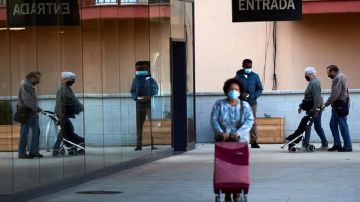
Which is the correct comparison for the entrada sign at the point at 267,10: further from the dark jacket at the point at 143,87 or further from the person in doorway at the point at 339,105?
the dark jacket at the point at 143,87

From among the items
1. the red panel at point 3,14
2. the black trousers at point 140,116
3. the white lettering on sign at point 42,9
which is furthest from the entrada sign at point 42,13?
the black trousers at point 140,116

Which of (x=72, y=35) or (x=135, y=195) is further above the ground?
(x=72, y=35)

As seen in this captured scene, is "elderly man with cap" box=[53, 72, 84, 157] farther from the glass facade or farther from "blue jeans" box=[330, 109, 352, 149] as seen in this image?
"blue jeans" box=[330, 109, 352, 149]

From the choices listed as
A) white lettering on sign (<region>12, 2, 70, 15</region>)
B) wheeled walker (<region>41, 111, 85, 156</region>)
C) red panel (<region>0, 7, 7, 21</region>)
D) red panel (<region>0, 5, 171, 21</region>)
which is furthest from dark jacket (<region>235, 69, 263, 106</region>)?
red panel (<region>0, 7, 7, 21</region>)

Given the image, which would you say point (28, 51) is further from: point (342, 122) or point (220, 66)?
point (220, 66)

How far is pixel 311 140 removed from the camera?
24.3 metres

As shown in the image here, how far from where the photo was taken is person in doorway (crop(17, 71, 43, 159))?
42.0 feet

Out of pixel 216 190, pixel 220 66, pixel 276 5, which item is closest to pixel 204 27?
pixel 220 66

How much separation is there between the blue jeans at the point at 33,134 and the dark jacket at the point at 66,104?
0.92 meters

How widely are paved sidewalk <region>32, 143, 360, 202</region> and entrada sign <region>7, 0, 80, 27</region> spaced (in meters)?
2.40

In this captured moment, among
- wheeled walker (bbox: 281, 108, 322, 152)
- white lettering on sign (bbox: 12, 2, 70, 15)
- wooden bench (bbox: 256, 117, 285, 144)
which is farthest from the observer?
wooden bench (bbox: 256, 117, 285, 144)

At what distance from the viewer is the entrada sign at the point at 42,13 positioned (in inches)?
502

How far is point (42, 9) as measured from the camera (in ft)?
45.0

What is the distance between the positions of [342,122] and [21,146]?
10091mm
